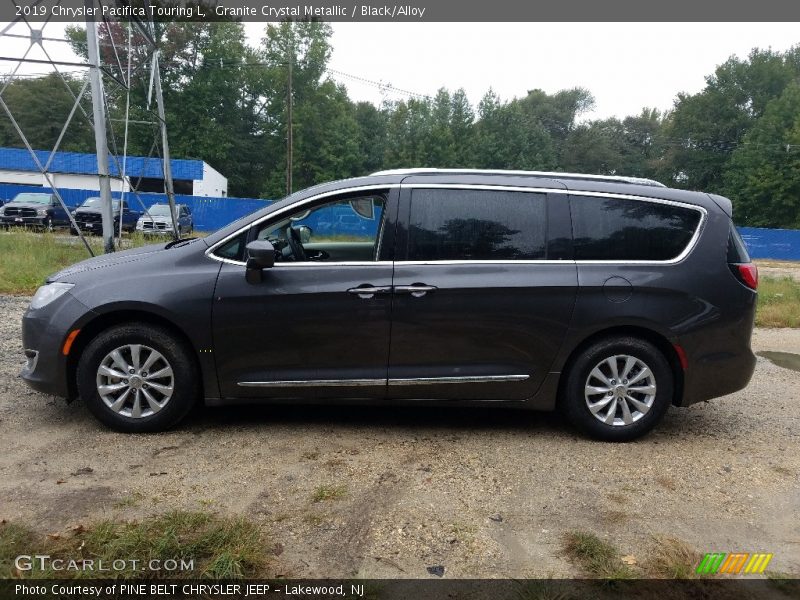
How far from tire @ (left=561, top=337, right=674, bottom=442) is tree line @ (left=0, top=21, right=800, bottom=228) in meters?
47.1

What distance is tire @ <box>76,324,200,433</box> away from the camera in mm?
3916

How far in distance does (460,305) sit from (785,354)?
557cm

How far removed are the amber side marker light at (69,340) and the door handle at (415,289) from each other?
214 centimetres

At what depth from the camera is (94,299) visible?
12.8 feet

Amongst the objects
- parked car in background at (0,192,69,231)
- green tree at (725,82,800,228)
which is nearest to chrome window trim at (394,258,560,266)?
parked car in background at (0,192,69,231)

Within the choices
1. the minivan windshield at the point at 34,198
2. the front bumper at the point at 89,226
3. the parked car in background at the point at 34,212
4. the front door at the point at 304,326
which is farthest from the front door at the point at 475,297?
the minivan windshield at the point at 34,198

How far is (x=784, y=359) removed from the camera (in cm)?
705

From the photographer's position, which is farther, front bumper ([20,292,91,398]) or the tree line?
the tree line

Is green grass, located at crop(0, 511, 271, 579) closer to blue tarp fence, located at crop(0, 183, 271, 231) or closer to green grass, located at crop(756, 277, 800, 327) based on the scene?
green grass, located at crop(756, 277, 800, 327)

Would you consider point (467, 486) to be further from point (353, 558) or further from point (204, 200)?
point (204, 200)

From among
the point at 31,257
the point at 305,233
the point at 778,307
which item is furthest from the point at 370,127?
the point at 305,233

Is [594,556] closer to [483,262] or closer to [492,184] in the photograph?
[483,262]

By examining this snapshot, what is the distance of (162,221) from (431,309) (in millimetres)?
20570

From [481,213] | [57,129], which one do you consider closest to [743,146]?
[481,213]
